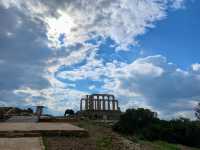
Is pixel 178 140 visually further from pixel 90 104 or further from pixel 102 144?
pixel 90 104

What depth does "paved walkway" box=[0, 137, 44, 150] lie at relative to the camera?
11406mm

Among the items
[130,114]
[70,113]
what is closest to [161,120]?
[130,114]

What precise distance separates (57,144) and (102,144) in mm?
1688

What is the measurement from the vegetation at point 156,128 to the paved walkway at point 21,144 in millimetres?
6689

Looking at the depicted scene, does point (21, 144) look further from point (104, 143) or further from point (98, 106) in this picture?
point (98, 106)

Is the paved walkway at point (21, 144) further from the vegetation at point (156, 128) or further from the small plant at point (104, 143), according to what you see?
the vegetation at point (156, 128)

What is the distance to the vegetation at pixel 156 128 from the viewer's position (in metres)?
18.6

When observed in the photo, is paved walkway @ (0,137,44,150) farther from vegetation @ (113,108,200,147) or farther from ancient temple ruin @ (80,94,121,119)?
ancient temple ruin @ (80,94,121,119)

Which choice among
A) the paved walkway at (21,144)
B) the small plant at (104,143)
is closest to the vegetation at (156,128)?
the small plant at (104,143)

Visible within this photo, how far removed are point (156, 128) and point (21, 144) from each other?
8734mm

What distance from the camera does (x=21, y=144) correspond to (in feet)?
40.4

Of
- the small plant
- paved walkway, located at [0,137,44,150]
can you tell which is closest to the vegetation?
the small plant

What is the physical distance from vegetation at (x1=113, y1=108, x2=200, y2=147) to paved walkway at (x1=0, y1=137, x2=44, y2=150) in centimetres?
669

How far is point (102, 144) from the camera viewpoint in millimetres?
13156
